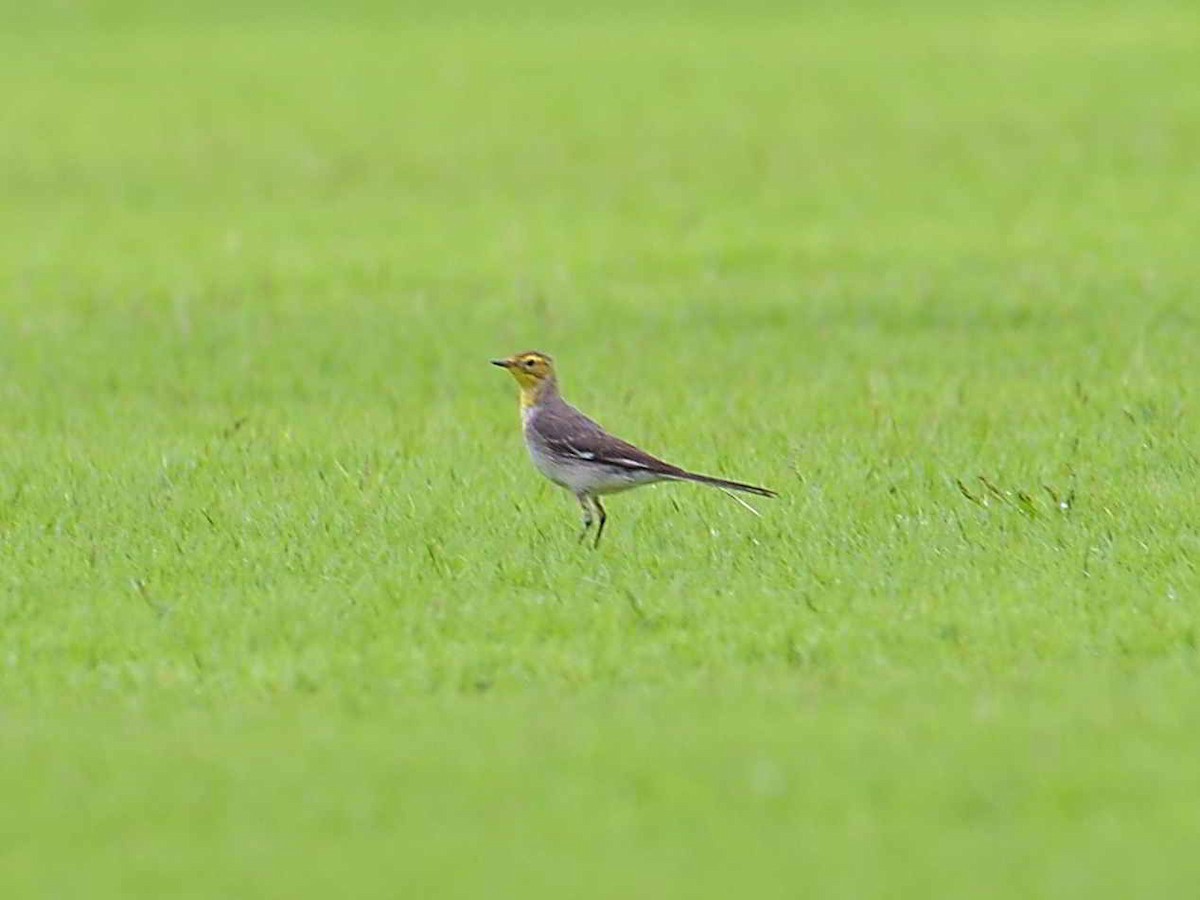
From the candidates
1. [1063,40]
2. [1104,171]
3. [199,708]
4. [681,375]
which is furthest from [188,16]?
[199,708]

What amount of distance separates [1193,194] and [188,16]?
21888 millimetres

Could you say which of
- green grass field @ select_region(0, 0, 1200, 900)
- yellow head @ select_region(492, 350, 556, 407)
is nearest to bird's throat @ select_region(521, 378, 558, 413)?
yellow head @ select_region(492, 350, 556, 407)

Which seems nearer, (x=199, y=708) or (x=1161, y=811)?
(x=1161, y=811)

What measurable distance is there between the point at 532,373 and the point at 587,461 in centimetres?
92

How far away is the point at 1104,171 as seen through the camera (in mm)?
24125

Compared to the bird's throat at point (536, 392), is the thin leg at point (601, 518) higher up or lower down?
lower down

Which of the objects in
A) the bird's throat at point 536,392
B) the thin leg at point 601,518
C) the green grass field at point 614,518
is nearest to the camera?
the green grass field at point 614,518

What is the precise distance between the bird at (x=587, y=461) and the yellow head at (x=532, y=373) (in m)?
0.03

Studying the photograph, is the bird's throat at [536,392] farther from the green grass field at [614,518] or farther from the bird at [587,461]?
the green grass field at [614,518]

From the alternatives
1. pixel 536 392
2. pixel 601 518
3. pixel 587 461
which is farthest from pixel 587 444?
pixel 536 392

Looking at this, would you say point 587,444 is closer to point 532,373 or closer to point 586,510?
point 586,510

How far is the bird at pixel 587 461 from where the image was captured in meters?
10.2

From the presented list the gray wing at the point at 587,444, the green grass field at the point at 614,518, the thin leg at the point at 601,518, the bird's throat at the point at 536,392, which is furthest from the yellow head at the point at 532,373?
the thin leg at the point at 601,518

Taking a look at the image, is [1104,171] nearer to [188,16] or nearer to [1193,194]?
[1193,194]
